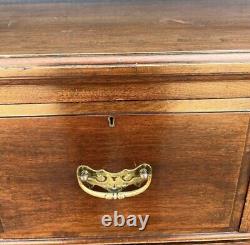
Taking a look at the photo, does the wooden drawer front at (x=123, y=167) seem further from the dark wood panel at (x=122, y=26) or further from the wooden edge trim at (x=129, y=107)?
the dark wood panel at (x=122, y=26)

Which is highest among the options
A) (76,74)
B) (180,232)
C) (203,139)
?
(76,74)

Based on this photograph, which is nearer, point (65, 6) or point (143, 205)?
point (143, 205)

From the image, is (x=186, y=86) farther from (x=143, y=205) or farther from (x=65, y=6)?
(x=65, y=6)

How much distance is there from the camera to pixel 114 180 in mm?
701

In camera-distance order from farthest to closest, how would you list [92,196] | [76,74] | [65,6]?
[65,6] → [92,196] → [76,74]

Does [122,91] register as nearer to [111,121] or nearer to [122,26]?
[111,121]

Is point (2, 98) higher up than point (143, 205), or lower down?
higher up

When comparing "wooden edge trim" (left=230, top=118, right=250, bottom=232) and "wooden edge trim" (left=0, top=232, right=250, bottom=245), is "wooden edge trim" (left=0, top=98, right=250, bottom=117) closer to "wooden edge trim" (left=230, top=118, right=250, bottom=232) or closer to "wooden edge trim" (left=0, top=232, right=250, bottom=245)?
"wooden edge trim" (left=230, top=118, right=250, bottom=232)

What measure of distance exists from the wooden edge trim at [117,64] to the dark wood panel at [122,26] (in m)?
0.02

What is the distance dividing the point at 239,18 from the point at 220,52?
20 centimetres

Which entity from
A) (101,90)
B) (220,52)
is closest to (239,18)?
(220,52)

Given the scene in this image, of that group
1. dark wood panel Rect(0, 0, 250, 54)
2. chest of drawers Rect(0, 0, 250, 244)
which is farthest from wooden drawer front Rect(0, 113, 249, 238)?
dark wood panel Rect(0, 0, 250, 54)

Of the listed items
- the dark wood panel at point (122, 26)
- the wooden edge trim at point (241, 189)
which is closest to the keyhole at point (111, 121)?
the dark wood panel at point (122, 26)

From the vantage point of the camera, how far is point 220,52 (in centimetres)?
60
